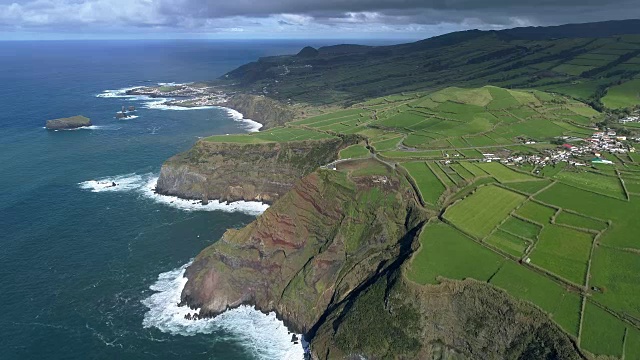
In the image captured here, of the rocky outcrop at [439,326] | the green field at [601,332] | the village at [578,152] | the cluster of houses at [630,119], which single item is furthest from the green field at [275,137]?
the green field at [601,332]

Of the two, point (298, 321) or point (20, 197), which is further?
point (20, 197)

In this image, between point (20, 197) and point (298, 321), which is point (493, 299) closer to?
point (298, 321)

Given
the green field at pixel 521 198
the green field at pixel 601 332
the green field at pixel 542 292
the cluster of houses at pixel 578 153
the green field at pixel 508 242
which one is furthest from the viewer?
the cluster of houses at pixel 578 153

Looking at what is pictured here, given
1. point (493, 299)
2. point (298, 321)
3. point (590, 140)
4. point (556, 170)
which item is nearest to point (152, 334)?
point (298, 321)

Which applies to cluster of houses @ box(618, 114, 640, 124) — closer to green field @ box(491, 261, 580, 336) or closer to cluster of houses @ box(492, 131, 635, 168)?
cluster of houses @ box(492, 131, 635, 168)

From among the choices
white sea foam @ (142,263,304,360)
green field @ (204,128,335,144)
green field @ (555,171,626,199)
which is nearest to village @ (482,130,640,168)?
green field @ (555,171,626,199)

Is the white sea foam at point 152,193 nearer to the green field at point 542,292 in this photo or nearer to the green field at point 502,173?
the green field at point 502,173
